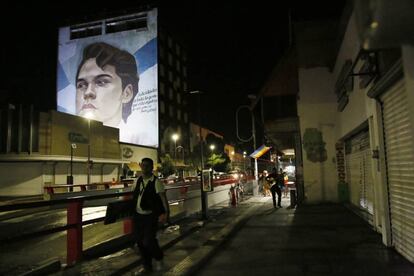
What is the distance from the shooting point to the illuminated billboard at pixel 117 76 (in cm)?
7219

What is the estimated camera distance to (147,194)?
633 centimetres

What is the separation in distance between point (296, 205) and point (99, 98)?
64.0m

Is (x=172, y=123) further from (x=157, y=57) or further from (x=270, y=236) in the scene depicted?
(x=270, y=236)

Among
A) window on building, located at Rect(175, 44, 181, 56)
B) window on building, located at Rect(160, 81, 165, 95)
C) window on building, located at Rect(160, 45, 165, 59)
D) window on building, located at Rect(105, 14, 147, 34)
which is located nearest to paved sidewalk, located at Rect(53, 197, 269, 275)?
window on building, located at Rect(160, 81, 165, 95)

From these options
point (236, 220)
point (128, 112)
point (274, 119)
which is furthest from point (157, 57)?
point (236, 220)

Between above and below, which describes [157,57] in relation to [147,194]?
above

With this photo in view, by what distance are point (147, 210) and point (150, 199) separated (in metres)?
0.17

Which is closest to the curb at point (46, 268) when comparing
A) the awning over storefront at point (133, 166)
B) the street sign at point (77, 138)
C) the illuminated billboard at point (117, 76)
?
the street sign at point (77, 138)

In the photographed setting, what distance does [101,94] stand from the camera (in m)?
75.5

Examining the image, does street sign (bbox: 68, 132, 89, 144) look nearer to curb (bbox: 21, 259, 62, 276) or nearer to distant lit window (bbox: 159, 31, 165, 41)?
curb (bbox: 21, 259, 62, 276)

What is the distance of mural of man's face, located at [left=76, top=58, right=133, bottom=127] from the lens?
74250 millimetres

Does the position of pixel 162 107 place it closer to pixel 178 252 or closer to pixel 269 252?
pixel 178 252

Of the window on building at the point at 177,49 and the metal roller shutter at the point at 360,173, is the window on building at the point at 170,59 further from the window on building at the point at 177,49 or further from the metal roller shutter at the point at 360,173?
the metal roller shutter at the point at 360,173

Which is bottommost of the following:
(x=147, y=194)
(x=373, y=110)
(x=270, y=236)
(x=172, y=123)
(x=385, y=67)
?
(x=270, y=236)
